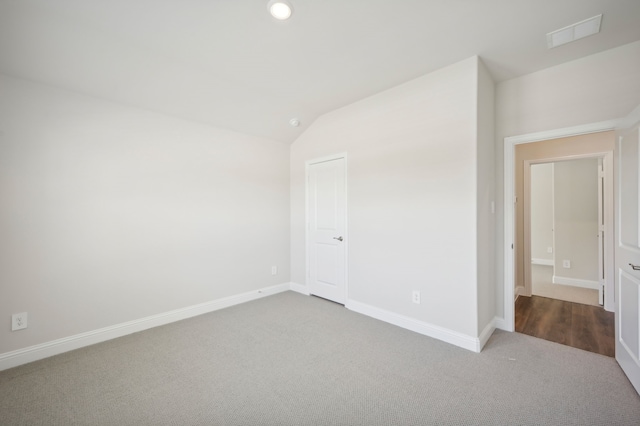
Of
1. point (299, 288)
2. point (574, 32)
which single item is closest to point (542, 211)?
point (574, 32)

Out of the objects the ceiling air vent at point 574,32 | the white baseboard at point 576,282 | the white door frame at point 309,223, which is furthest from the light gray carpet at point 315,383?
the white baseboard at point 576,282

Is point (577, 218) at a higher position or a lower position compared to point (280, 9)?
lower

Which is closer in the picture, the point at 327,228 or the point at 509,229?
the point at 509,229

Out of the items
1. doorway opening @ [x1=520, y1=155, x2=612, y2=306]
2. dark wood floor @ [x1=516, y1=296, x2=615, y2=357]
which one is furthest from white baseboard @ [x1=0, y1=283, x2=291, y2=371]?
doorway opening @ [x1=520, y1=155, x2=612, y2=306]

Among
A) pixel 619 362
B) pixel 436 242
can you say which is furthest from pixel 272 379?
pixel 619 362

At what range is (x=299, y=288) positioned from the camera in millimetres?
4375

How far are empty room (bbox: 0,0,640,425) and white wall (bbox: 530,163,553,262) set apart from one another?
286cm

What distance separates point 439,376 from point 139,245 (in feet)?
10.4

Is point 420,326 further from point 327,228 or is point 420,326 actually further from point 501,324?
point 327,228

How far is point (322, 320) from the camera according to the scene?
324cm

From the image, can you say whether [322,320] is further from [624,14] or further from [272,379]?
[624,14]

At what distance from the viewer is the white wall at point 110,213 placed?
2.34 m

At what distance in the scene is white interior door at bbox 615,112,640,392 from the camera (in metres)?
1.90

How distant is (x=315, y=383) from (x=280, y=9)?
8.97 ft
